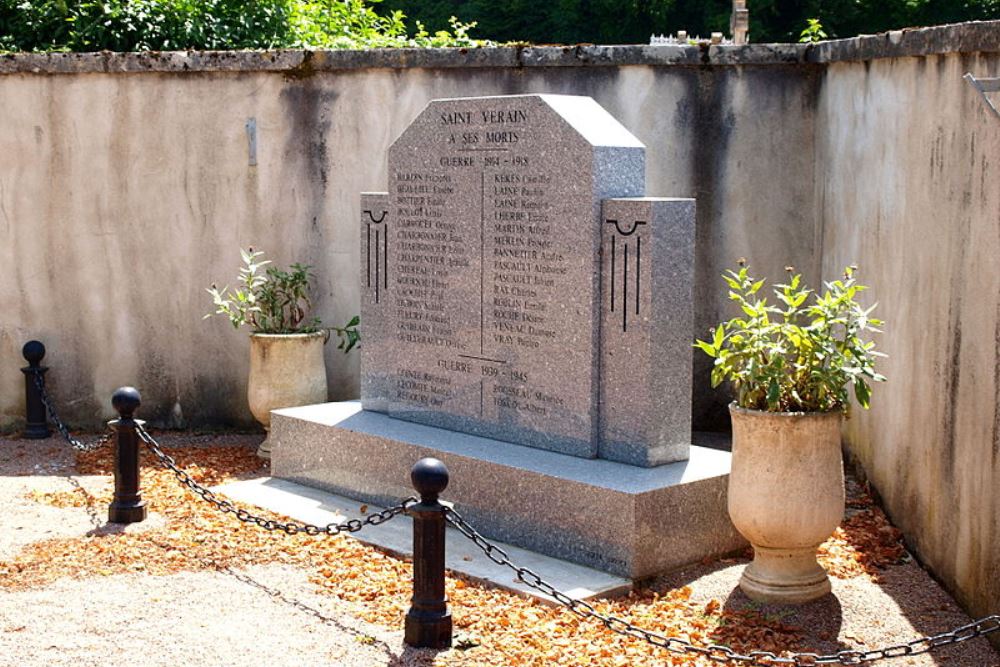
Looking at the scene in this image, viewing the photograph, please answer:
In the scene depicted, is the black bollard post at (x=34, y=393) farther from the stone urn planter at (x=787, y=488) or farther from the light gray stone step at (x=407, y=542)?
the stone urn planter at (x=787, y=488)

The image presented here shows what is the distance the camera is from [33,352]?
10539 mm

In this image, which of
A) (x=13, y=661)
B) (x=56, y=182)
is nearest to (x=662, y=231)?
(x=13, y=661)

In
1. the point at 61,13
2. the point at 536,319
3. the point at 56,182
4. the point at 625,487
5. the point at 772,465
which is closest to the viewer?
the point at 772,465

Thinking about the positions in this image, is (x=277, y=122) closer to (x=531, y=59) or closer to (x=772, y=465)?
(x=531, y=59)

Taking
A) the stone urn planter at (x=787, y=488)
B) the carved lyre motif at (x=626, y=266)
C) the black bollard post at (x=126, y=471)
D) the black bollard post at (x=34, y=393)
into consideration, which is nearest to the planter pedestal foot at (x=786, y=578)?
the stone urn planter at (x=787, y=488)

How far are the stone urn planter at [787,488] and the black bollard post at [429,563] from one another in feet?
4.66

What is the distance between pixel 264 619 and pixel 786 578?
2.41 metres

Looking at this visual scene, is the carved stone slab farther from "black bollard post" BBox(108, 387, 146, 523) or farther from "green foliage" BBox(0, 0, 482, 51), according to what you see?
"green foliage" BBox(0, 0, 482, 51)

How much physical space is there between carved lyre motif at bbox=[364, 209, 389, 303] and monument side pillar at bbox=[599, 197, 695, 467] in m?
1.86

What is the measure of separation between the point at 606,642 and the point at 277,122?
5.84 metres

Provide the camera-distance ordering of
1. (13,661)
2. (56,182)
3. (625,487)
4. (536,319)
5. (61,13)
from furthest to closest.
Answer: (61,13) → (56,182) → (536,319) → (625,487) → (13,661)

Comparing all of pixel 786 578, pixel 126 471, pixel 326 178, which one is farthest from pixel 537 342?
pixel 326 178

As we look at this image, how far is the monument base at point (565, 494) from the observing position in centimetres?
680

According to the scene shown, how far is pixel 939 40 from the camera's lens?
6984mm
